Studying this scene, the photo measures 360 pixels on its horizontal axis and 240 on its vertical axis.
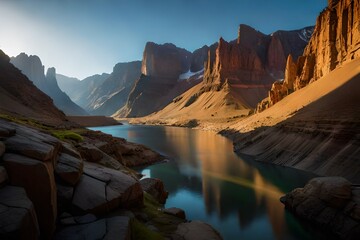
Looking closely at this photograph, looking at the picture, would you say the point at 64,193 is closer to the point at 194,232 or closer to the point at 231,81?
the point at 194,232

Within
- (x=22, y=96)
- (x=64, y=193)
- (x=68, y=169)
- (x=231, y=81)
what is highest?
(x=231, y=81)

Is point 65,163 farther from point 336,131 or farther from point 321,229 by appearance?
point 336,131

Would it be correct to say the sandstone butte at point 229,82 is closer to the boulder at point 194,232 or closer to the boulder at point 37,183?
the boulder at point 194,232

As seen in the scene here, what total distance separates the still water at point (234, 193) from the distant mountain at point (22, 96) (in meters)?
33.6

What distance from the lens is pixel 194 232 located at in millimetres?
12906

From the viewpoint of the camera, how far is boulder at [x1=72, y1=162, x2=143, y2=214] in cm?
1138

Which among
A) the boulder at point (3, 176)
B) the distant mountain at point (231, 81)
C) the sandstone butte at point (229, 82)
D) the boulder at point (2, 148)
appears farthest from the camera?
the distant mountain at point (231, 81)

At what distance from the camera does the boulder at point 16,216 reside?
7.04m

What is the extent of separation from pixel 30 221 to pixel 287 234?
50.4ft

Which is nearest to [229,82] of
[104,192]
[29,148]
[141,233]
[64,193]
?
[104,192]

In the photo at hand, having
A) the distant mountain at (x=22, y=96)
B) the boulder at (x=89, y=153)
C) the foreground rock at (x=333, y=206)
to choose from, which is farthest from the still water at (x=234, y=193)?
the distant mountain at (x=22, y=96)

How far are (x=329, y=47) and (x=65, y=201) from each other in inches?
2634

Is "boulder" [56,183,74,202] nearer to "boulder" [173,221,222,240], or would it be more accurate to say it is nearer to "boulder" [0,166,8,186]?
"boulder" [0,166,8,186]

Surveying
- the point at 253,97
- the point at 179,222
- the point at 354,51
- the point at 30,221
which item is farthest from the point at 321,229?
the point at 253,97
